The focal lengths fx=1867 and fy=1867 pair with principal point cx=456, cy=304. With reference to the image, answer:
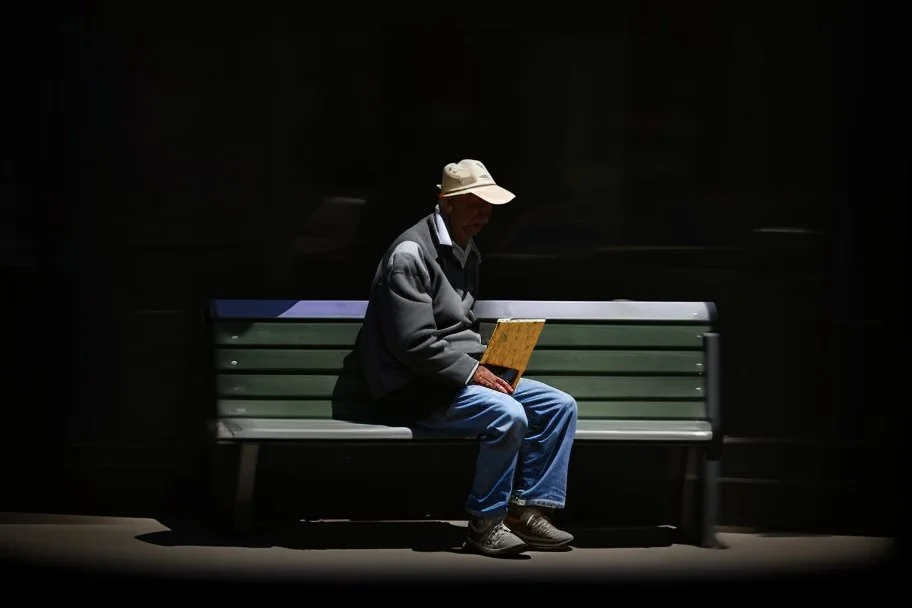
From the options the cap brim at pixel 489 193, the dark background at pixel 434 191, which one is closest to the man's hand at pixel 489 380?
the cap brim at pixel 489 193

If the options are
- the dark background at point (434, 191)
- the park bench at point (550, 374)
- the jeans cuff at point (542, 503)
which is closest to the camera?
the jeans cuff at point (542, 503)

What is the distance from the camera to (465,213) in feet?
Answer: 23.1

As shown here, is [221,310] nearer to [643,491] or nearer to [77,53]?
[77,53]

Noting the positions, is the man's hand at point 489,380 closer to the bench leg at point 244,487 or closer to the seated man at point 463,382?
the seated man at point 463,382

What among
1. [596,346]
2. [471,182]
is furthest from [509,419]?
[471,182]

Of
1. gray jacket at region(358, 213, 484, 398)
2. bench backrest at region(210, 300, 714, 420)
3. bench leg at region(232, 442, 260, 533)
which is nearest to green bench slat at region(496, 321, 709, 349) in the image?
bench backrest at region(210, 300, 714, 420)

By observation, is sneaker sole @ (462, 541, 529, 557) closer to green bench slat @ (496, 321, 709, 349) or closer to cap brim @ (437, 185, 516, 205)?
green bench slat @ (496, 321, 709, 349)

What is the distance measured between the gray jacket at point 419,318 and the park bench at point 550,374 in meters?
0.22

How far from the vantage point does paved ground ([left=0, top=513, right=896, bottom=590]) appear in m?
6.70

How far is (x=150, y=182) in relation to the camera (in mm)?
7766

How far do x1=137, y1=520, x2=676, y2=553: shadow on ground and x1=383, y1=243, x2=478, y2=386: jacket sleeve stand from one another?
758mm

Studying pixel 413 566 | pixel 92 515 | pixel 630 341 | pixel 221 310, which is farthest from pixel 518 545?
pixel 92 515

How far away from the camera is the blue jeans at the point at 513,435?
6.91 meters

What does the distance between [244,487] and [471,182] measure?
1518 millimetres
